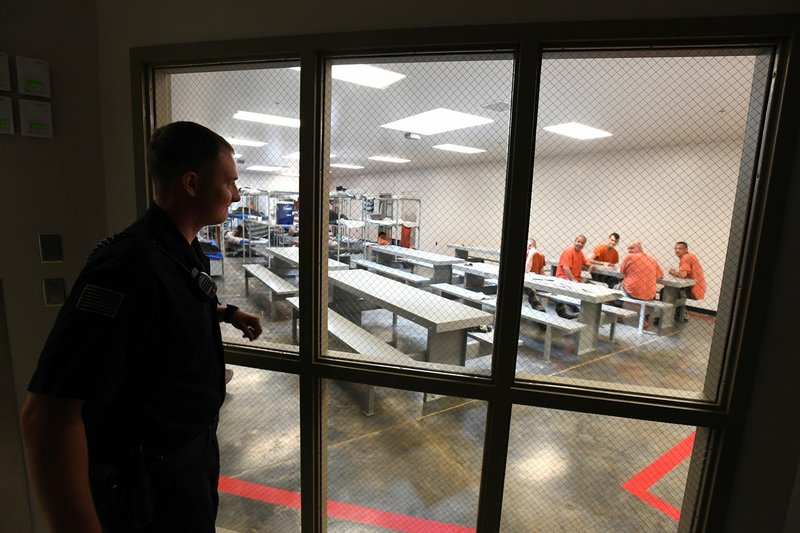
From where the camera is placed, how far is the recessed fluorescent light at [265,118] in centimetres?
407

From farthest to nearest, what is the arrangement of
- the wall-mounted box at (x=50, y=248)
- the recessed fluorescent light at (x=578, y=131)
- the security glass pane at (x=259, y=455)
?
the recessed fluorescent light at (x=578, y=131) → the security glass pane at (x=259, y=455) → the wall-mounted box at (x=50, y=248)

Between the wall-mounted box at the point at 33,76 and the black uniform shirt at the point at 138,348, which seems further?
the wall-mounted box at the point at 33,76

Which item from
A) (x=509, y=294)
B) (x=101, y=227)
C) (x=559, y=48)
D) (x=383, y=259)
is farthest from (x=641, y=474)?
(x=383, y=259)

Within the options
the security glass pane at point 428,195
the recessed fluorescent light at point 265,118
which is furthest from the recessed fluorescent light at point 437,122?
the recessed fluorescent light at point 265,118

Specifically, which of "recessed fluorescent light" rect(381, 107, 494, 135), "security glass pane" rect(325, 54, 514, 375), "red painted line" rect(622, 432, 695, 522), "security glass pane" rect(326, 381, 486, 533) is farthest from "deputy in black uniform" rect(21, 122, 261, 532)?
"recessed fluorescent light" rect(381, 107, 494, 135)

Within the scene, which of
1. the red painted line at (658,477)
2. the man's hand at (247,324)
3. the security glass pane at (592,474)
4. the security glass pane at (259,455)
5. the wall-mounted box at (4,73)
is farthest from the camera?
the red painted line at (658,477)

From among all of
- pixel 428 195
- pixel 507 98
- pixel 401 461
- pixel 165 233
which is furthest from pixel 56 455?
pixel 428 195

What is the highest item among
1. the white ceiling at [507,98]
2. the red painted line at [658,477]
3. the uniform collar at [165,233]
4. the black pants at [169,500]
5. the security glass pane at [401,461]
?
the white ceiling at [507,98]

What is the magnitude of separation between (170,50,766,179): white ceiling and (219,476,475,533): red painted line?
71.4 inches

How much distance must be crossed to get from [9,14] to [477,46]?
1760 mm

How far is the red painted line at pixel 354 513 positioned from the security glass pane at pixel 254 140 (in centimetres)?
88

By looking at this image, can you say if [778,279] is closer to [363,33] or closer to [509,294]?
[509,294]

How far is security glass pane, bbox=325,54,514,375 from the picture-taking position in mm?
1642

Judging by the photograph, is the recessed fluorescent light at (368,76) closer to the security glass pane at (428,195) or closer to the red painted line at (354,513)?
the security glass pane at (428,195)
